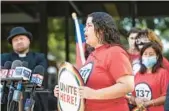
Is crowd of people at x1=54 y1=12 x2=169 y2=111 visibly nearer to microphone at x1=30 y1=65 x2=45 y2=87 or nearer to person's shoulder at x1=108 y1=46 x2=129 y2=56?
person's shoulder at x1=108 y1=46 x2=129 y2=56

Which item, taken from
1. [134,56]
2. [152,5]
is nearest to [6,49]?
[152,5]

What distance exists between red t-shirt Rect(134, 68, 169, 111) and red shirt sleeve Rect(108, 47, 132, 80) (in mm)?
1385

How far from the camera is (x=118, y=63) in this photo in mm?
3342

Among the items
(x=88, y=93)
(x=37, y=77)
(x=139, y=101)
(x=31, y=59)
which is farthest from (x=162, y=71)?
(x=88, y=93)

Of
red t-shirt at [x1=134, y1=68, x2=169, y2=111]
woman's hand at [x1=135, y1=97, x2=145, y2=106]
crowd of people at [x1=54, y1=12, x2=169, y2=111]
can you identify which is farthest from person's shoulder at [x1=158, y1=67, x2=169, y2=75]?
crowd of people at [x1=54, y1=12, x2=169, y2=111]

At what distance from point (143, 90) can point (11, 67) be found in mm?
1323

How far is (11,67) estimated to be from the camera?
4.68 m

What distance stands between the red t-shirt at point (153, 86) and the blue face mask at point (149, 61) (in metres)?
0.10

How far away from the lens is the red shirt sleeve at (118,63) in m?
3.32

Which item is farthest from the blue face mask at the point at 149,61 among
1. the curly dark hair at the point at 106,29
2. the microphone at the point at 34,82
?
the curly dark hair at the point at 106,29

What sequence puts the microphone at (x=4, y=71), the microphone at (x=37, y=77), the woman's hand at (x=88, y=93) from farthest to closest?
the microphone at (x=4, y=71), the microphone at (x=37, y=77), the woman's hand at (x=88, y=93)

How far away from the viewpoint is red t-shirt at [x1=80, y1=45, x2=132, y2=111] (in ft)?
11.0

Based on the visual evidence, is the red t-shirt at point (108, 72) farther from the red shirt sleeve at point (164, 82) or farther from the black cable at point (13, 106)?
the red shirt sleeve at point (164, 82)

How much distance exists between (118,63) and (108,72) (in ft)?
0.38
